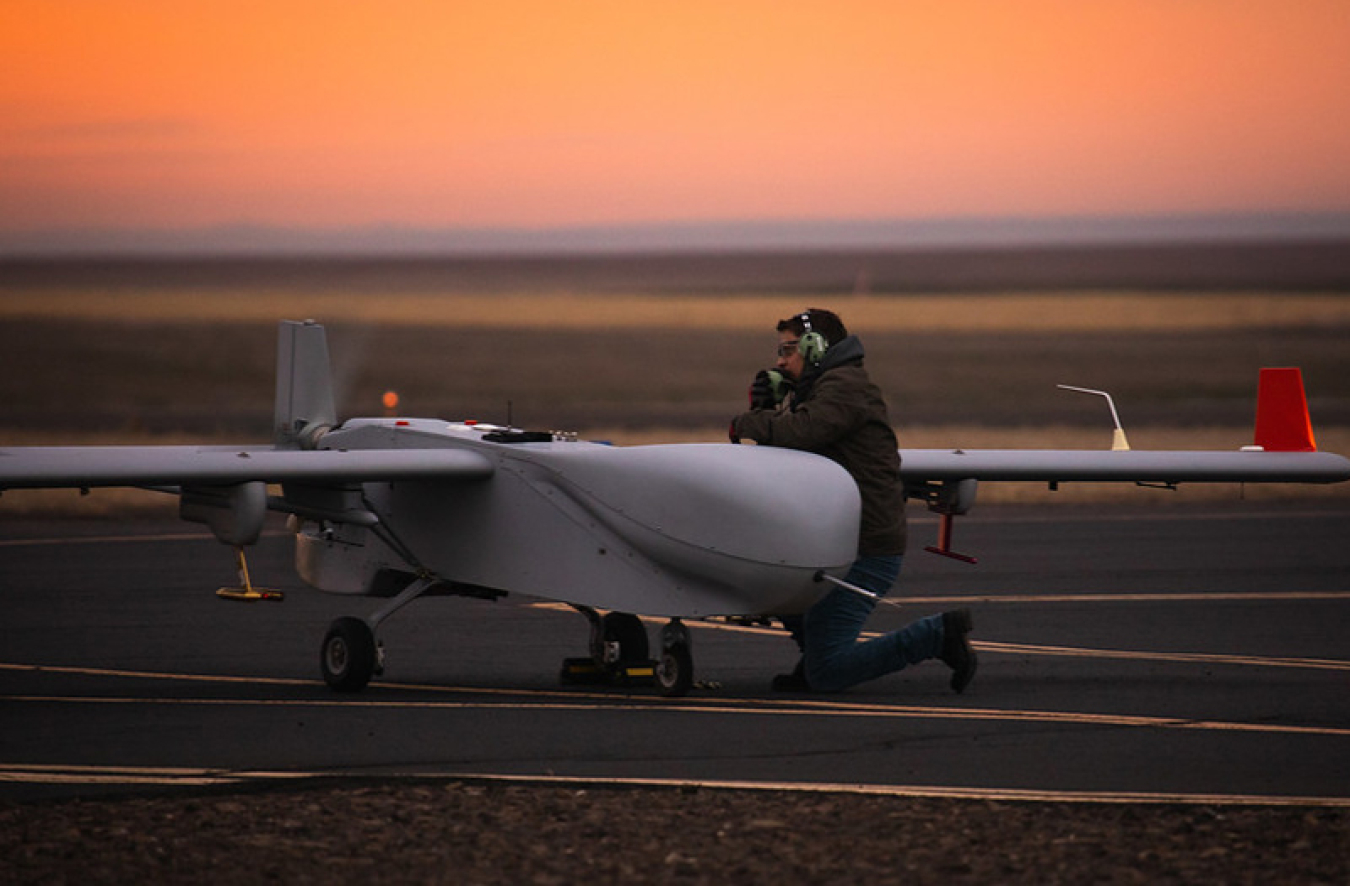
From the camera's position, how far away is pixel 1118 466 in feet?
49.5

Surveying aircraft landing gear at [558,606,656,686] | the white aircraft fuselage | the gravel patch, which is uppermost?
the white aircraft fuselage

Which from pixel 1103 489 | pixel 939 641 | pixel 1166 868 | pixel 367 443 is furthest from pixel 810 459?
pixel 1103 489

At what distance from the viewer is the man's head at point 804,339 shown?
13320 millimetres

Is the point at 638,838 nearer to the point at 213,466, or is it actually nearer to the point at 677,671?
the point at 677,671

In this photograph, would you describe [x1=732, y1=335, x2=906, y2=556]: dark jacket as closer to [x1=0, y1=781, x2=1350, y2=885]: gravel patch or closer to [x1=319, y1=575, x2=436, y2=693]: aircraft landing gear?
[x1=319, y1=575, x2=436, y2=693]: aircraft landing gear

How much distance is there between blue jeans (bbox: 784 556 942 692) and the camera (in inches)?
507

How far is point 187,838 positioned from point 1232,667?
8065 mm

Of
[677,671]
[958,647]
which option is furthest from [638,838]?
[958,647]

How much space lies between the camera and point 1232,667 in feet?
47.6

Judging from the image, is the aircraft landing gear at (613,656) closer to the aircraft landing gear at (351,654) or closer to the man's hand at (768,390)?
the aircraft landing gear at (351,654)

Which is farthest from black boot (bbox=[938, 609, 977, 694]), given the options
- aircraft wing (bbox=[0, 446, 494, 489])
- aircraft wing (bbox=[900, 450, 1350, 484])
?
aircraft wing (bbox=[0, 446, 494, 489])

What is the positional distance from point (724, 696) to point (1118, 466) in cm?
371

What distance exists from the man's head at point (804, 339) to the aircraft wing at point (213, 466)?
2034 millimetres

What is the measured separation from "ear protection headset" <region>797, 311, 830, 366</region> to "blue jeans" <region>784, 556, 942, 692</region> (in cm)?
128
